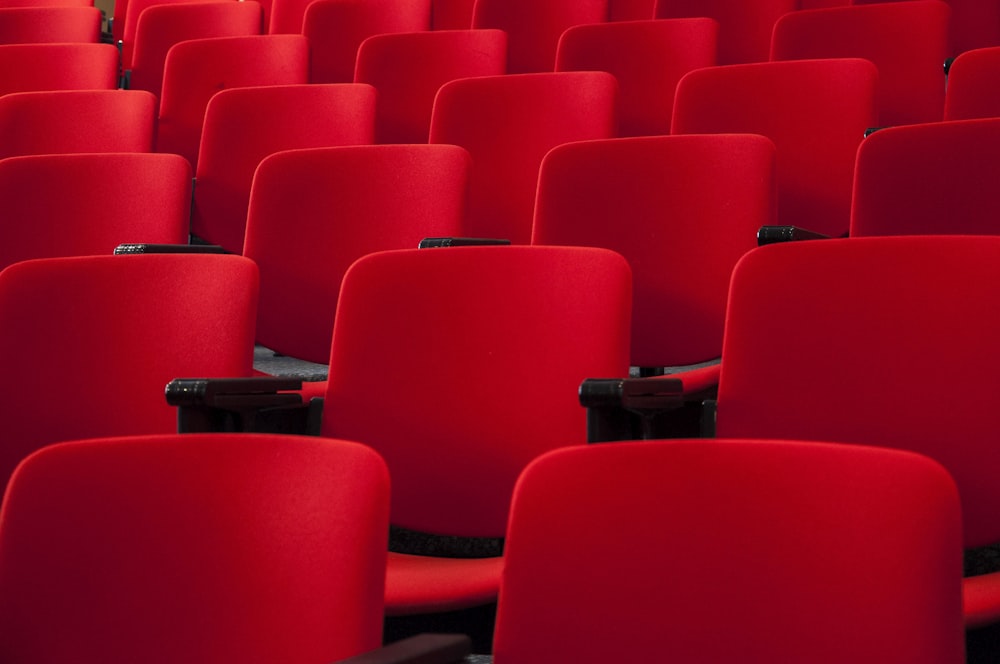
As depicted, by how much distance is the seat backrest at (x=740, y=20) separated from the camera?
4.28ft

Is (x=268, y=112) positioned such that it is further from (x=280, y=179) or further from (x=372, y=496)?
(x=372, y=496)

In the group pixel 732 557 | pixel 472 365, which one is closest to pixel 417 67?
pixel 472 365

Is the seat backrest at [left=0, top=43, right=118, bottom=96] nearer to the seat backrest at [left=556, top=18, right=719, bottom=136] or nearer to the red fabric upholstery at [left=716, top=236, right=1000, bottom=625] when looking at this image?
the seat backrest at [left=556, top=18, right=719, bottom=136]

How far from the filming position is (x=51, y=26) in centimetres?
166

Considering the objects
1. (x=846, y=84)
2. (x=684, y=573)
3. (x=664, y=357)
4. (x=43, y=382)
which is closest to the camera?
(x=684, y=573)

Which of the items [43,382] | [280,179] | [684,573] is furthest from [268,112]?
[684,573]

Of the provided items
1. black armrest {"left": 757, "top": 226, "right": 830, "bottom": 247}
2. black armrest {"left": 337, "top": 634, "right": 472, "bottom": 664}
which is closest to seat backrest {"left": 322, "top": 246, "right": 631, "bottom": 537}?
black armrest {"left": 757, "top": 226, "right": 830, "bottom": 247}

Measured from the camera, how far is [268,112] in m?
1.14

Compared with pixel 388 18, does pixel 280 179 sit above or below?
below

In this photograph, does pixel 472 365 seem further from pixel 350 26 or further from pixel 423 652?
pixel 350 26

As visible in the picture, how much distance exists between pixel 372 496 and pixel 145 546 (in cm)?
10

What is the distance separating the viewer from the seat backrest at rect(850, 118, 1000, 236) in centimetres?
73

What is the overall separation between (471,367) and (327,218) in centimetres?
30

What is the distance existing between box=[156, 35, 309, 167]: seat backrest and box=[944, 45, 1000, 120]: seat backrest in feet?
2.36
